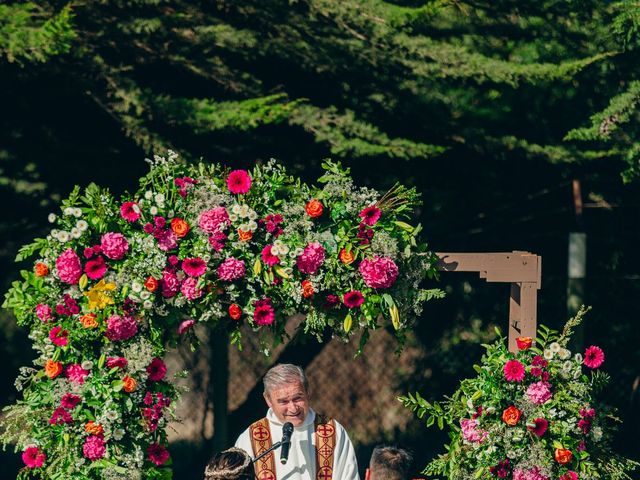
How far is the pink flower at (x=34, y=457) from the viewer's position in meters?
5.29

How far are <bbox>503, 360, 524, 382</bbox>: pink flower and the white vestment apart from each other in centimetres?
96

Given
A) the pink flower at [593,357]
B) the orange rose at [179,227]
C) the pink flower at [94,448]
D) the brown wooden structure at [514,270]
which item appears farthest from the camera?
the brown wooden structure at [514,270]

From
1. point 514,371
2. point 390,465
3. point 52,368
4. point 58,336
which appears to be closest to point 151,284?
point 58,336

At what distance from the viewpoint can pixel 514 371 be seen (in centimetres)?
559

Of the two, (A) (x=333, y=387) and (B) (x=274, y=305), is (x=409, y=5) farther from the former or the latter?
(B) (x=274, y=305)

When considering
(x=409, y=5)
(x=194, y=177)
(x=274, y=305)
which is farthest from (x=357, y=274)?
(x=409, y=5)

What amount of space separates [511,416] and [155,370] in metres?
1.84

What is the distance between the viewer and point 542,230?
374 inches

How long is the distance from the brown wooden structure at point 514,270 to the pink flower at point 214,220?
118 centimetres

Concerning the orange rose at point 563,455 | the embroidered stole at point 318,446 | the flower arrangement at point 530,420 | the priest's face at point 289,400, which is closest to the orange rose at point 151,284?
the priest's face at point 289,400

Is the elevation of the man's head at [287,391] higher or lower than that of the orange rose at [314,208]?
lower

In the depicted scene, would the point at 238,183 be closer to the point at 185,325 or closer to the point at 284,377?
the point at 185,325

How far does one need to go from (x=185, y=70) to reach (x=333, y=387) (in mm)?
3143

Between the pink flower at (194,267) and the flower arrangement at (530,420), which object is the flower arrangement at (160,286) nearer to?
the pink flower at (194,267)
